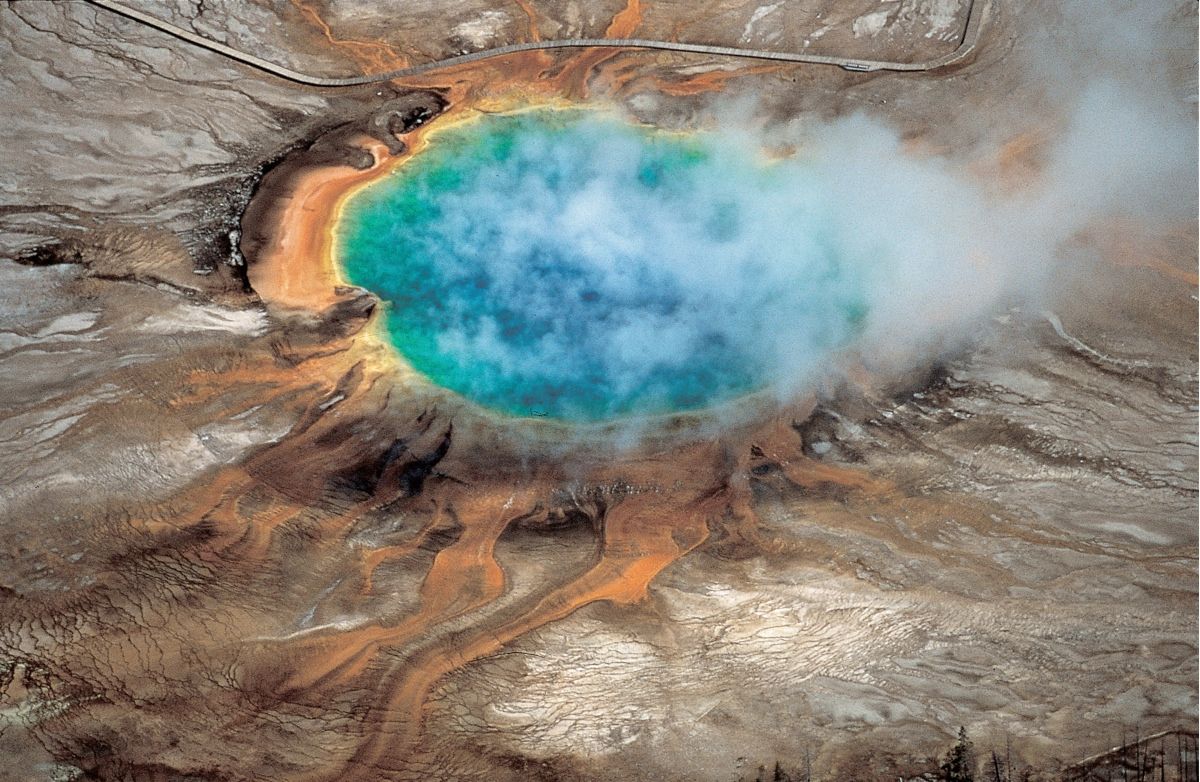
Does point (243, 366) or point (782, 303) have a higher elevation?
point (782, 303)

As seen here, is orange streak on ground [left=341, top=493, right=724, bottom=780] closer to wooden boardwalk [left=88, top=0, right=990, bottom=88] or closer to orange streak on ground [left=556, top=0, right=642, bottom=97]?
orange streak on ground [left=556, top=0, right=642, bottom=97]

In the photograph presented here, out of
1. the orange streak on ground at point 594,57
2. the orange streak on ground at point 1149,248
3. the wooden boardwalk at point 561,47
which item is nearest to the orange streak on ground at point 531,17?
the wooden boardwalk at point 561,47

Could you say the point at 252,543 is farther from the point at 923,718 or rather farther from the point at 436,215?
the point at 923,718

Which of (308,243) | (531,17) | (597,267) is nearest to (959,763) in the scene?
(597,267)

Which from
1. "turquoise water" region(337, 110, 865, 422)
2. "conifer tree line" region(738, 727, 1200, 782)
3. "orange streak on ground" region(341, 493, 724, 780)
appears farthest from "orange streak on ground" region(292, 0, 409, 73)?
"conifer tree line" region(738, 727, 1200, 782)

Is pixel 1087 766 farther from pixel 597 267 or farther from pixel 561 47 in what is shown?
pixel 561 47

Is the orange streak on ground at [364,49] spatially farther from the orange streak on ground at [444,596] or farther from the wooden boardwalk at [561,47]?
the orange streak on ground at [444,596]

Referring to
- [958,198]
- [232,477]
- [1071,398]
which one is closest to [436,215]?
[232,477]
